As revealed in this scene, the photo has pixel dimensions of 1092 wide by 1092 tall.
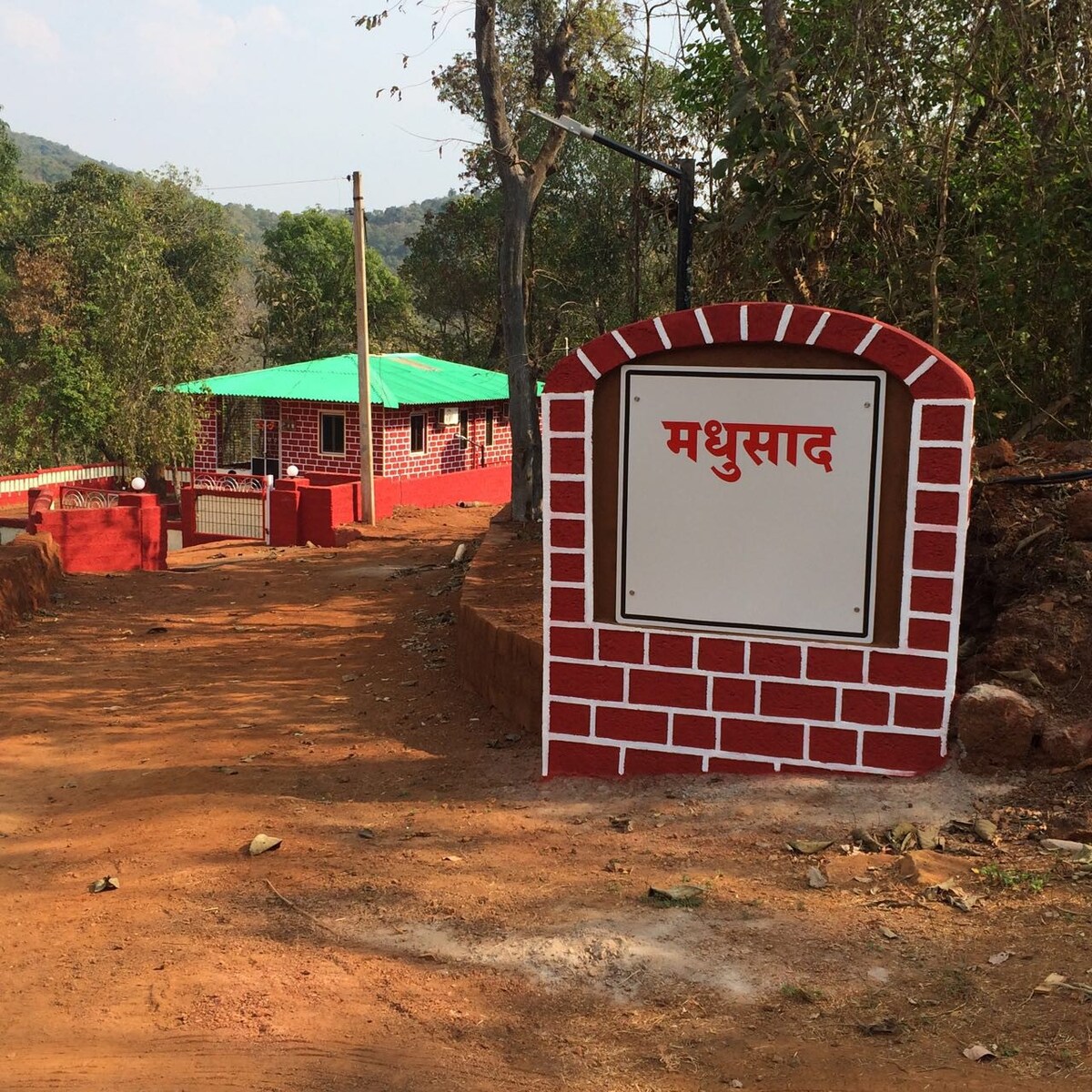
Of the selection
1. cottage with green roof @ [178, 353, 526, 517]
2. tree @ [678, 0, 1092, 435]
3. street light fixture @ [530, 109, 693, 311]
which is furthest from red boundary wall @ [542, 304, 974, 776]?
cottage with green roof @ [178, 353, 526, 517]

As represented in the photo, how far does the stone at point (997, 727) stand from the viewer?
5922mm

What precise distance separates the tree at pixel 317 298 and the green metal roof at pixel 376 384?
544 inches

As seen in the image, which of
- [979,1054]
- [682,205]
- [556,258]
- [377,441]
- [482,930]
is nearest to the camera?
[979,1054]

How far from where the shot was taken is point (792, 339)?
5984 mm

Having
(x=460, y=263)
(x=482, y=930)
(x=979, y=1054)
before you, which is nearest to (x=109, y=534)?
(x=482, y=930)

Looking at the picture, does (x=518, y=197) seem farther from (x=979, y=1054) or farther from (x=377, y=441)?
(x=979, y=1054)

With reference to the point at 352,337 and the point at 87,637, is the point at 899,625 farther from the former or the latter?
the point at 352,337

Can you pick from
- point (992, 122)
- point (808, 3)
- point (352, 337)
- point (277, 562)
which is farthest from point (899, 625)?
point (352, 337)

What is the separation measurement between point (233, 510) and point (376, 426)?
219 inches

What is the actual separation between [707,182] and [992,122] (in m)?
3.44

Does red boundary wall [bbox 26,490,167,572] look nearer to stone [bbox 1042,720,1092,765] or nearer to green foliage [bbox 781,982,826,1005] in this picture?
stone [bbox 1042,720,1092,765]

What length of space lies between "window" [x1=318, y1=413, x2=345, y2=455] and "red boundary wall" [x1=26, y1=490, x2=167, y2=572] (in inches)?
382

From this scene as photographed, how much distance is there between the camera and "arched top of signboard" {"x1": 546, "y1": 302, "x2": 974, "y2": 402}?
584 centimetres

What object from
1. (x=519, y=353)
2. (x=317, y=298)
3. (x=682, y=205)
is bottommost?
(x=519, y=353)
